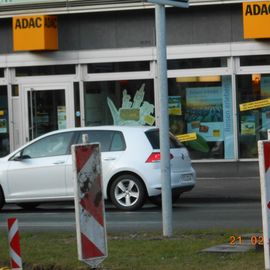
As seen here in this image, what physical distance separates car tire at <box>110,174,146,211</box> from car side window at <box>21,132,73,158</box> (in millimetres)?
1343

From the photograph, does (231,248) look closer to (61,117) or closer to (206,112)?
(206,112)

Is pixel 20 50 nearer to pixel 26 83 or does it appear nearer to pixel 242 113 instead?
pixel 26 83

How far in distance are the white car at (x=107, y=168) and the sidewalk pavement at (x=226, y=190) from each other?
6.05ft

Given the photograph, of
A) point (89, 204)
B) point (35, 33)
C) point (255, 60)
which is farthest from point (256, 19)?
point (89, 204)

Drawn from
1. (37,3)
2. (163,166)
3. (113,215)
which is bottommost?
(113,215)

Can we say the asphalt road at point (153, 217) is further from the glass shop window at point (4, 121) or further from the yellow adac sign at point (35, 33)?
the yellow adac sign at point (35, 33)

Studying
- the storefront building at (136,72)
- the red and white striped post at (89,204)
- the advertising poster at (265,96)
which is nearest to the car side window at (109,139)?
the storefront building at (136,72)

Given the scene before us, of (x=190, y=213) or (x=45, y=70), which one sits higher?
(x=45, y=70)

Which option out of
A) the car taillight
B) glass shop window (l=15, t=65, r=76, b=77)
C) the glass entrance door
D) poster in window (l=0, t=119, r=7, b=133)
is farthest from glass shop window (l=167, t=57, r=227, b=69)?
the car taillight

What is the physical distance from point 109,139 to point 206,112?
598 cm

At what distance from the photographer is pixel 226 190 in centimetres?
1895

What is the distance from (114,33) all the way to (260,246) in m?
13.5

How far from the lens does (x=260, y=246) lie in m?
9.10

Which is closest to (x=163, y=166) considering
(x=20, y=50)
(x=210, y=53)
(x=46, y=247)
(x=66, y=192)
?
(x=46, y=247)
